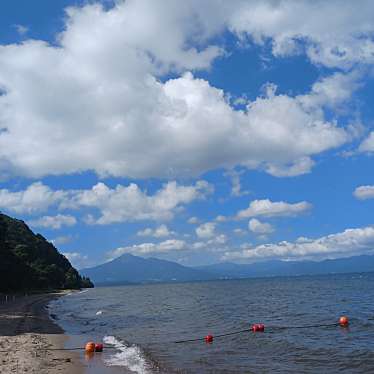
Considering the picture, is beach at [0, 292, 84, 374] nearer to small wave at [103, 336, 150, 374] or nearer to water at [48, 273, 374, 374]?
small wave at [103, 336, 150, 374]

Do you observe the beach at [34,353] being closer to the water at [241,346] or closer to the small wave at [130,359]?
the small wave at [130,359]

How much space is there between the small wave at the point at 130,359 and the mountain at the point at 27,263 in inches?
2648

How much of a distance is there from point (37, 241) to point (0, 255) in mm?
A: 78150

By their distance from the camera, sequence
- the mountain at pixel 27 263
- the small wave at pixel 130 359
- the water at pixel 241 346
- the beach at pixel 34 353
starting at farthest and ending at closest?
the mountain at pixel 27 263
the water at pixel 241 346
the small wave at pixel 130 359
the beach at pixel 34 353

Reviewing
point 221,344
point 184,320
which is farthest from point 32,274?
point 221,344

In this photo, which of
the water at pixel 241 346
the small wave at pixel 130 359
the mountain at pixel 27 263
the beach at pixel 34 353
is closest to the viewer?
the beach at pixel 34 353

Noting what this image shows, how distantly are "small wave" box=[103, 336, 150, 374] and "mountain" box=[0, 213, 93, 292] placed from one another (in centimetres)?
6725

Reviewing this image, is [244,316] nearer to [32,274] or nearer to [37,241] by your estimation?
[32,274]

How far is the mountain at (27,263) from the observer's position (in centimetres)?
9400

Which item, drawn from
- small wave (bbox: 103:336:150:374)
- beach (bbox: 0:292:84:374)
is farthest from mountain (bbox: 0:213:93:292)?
small wave (bbox: 103:336:150:374)

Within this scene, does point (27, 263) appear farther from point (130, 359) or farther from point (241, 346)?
point (130, 359)

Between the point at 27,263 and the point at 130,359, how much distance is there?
10303cm

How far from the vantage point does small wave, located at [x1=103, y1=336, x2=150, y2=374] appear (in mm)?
21625

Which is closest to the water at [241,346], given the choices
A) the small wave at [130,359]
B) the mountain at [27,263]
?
the small wave at [130,359]
